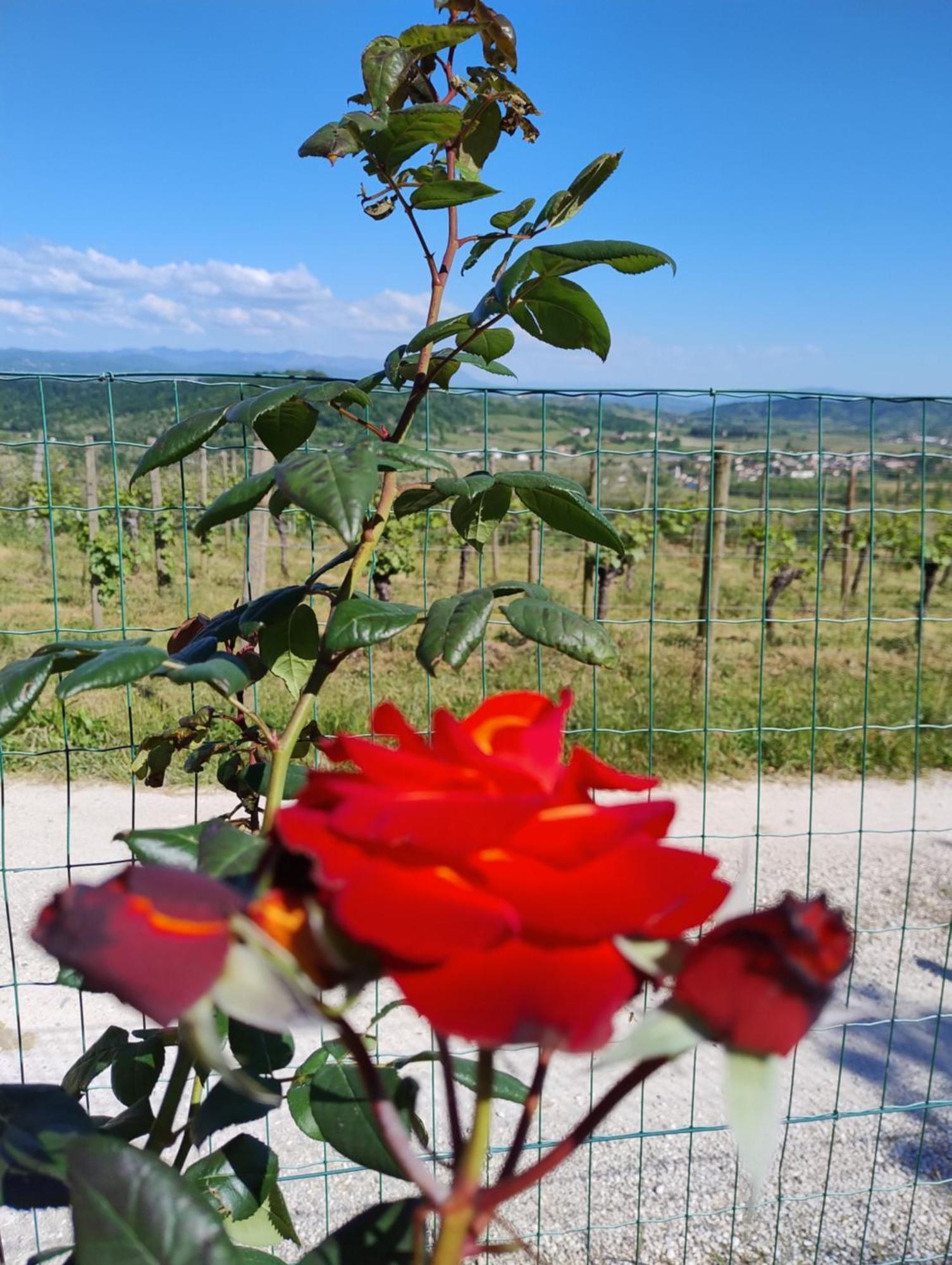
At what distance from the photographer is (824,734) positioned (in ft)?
21.5

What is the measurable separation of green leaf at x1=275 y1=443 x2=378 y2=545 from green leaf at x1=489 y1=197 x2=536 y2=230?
0.35 meters

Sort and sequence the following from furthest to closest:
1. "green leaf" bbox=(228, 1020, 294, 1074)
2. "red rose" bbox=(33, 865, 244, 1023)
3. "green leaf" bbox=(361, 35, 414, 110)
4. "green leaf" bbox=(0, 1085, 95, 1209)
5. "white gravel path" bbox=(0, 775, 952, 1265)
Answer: "white gravel path" bbox=(0, 775, 952, 1265) → "green leaf" bbox=(361, 35, 414, 110) → "green leaf" bbox=(228, 1020, 294, 1074) → "green leaf" bbox=(0, 1085, 95, 1209) → "red rose" bbox=(33, 865, 244, 1023)

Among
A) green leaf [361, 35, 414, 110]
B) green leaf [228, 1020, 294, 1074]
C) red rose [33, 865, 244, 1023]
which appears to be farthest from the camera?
green leaf [361, 35, 414, 110]

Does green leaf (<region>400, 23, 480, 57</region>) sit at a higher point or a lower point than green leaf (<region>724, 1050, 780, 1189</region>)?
higher

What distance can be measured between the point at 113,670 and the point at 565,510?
433mm

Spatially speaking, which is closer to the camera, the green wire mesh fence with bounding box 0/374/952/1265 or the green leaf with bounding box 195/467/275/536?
the green leaf with bounding box 195/467/275/536

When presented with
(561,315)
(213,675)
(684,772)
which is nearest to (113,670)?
(213,675)

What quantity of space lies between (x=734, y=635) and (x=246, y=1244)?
9946 millimetres

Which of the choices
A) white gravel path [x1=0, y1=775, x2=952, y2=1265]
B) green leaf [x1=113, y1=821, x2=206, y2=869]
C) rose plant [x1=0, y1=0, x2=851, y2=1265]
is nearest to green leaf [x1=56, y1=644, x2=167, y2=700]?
rose plant [x1=0, y1=0, x2=851, y2=1265]

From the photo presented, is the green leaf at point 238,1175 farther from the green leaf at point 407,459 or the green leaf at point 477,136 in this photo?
the green leaf at point 477,136

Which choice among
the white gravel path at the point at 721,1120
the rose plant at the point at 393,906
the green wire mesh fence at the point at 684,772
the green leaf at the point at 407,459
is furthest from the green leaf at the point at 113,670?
the white gravel path at the point at 721,1120

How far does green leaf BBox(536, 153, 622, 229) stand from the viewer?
84 cm

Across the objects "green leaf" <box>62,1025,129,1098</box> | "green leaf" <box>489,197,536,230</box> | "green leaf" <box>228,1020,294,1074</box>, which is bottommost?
"green leaf" <box>62,1025,129,1098</box>

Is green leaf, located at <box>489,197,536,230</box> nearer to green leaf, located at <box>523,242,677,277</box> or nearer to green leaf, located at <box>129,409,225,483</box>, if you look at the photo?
green leaf, located at <box>523,242,677,277</box>
